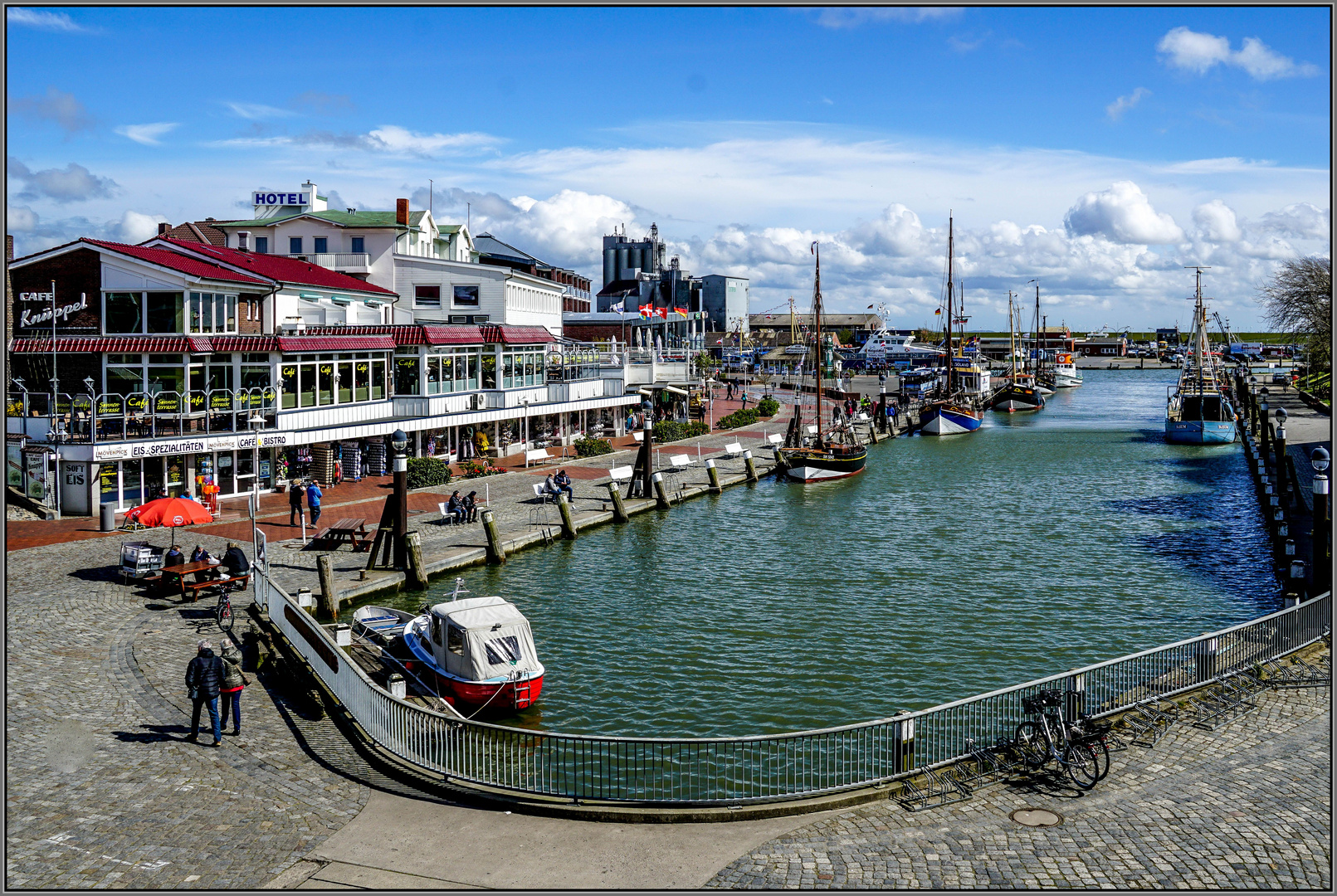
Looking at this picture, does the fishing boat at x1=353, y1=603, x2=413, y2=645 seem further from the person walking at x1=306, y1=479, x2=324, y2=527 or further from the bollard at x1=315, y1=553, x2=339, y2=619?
the person walking at x1=306, y1=479, x2=324, y2=527

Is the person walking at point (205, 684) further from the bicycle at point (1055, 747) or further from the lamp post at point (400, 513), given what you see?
the lamp post at point (400, 513)

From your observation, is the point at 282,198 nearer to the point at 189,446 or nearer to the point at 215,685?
the point at 189,446

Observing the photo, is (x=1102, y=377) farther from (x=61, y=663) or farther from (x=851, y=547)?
(x=61, y=663)

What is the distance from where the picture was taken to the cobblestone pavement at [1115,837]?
11945mm

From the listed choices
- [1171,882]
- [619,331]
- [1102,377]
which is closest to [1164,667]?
[1171,882]

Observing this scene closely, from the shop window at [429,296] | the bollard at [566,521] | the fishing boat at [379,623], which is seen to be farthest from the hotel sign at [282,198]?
the fishing boat at [379,623]

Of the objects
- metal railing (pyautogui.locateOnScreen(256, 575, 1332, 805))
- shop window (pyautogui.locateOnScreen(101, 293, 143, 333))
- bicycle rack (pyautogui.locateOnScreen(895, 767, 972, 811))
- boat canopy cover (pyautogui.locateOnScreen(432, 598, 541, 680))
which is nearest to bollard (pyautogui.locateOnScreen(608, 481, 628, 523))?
shop window (pyautogui.locateOnScreen(101, 293, 143, 333))

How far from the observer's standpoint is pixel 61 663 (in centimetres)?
1991

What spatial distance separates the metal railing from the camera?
47.8ft

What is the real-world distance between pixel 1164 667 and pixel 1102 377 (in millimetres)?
185118

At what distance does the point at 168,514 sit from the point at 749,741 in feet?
57.1

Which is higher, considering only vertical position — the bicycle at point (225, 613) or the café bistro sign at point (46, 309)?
the café bistro sign at point (46, 309)

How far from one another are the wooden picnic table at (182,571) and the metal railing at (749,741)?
4.92m

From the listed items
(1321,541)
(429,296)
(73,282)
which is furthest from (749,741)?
(429,296)
